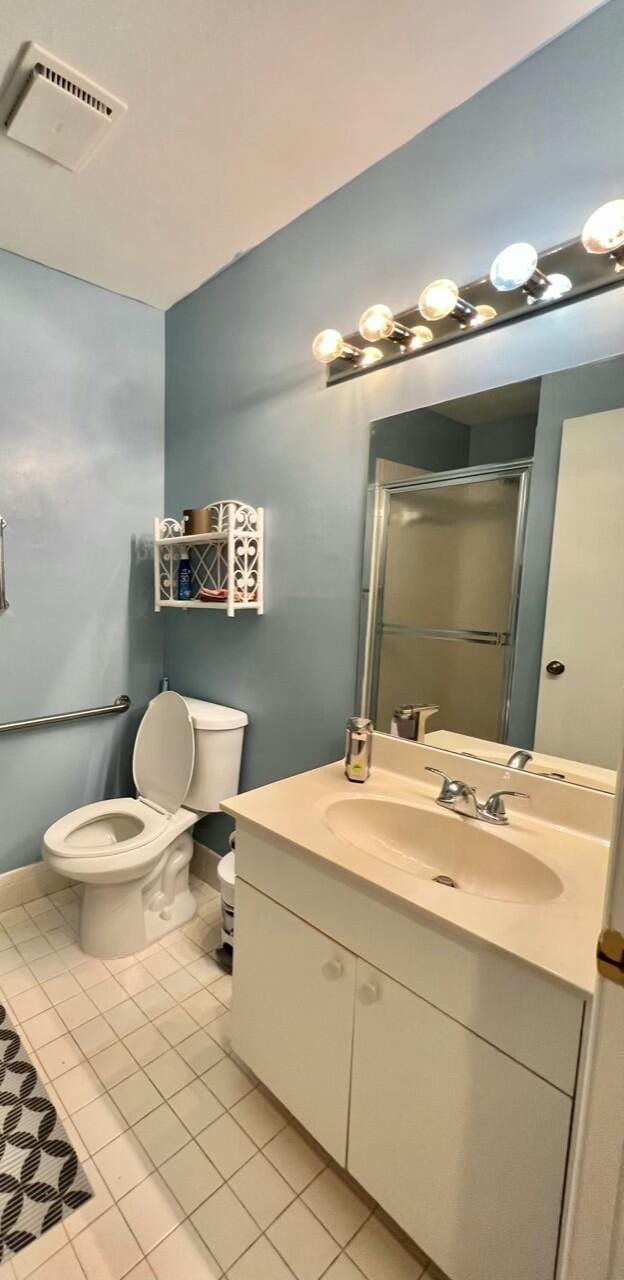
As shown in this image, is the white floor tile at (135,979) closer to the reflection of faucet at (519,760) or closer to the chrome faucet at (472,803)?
the chrome faucet at (472,803)

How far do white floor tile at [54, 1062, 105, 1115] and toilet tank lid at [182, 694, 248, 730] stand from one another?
99 cm

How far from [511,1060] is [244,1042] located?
2.52ft

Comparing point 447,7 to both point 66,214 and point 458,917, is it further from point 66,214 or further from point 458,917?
point 458,917

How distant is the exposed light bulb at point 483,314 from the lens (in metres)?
1.17

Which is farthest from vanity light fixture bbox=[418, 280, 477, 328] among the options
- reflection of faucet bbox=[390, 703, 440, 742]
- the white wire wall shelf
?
reflection of faucet bbox=[390, 703, 440, 742]

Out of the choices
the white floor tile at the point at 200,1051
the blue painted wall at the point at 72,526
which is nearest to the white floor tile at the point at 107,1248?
the white floor tile at the point at 200,1051

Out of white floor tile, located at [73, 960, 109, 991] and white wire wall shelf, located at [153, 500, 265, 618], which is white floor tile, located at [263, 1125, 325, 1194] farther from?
white wire wall shelf, located at [153, 500, 265, 618]

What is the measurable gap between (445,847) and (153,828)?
1081mm

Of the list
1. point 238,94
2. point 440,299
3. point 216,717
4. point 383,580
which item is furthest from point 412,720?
point 238,94

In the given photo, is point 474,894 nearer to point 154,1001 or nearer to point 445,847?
point 445,847

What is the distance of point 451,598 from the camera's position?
4.31 ft

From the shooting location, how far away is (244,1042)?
125cm

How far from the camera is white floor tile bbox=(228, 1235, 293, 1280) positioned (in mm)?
953

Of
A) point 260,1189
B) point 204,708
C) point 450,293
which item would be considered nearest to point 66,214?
point 450,293
